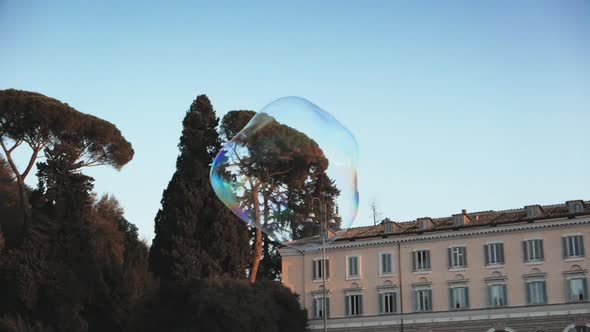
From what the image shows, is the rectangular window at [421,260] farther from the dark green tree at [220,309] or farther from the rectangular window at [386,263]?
the dark green tree at [220,309]

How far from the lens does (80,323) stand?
44.6m

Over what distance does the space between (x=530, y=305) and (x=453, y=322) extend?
16.9ft

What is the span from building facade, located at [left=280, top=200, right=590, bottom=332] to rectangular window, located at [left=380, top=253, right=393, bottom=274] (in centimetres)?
7

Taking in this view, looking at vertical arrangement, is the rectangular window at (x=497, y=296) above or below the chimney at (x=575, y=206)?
below

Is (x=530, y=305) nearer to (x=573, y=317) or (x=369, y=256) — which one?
(x=573, y=317)

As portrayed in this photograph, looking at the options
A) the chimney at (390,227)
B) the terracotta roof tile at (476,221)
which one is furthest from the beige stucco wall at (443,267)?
the chimney at (390,227)

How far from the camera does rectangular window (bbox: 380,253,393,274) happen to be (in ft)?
187

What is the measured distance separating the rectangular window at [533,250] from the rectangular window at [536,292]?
4.81 ft

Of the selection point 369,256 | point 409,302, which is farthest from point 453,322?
point 369,256

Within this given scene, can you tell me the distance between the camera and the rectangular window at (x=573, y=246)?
1999 inches

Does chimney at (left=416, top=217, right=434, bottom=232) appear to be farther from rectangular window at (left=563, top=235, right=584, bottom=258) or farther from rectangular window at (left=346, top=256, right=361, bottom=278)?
rectangular window at (left=563, top=235, right=584, bottom=258)

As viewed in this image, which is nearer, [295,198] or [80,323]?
[295,198]

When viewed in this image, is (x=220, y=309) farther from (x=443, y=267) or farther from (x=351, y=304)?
(x=443, y=267)

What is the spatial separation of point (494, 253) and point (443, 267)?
347 centimetres
